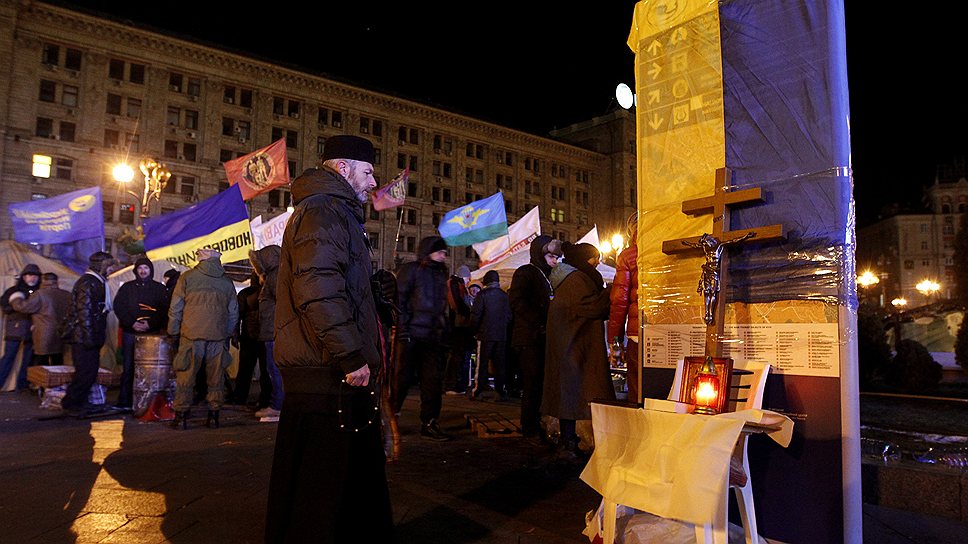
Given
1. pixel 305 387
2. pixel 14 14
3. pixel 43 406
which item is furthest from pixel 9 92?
pixel 305 387

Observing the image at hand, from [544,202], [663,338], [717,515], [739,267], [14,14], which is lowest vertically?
[717,515]

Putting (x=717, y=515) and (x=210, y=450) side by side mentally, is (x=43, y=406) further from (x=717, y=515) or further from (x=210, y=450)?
(x=717, y=515)

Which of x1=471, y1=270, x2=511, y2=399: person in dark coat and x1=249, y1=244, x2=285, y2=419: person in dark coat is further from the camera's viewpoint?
x1=471, y1=270, x2=511, y2=399: person in dark coat

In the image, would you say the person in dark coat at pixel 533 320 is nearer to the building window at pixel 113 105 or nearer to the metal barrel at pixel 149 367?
the metal barrel at pixel 149 367

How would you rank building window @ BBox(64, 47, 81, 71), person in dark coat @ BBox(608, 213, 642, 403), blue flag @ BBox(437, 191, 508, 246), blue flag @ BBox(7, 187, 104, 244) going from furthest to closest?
building window @ BBox(64, 47, 81, 71)
blue flag @ BBox(437, 191, 508, 246)
blue flag @ BBox(7, 187, 104, 244)
person in dark coat @ BBox(608, 213, 642, 403)

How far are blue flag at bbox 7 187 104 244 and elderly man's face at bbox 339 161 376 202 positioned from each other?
12.5 m

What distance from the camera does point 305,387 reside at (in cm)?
294

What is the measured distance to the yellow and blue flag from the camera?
1089cm

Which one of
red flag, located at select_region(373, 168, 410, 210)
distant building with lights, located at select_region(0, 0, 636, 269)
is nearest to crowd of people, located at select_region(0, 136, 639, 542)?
red flag, located at select_region(373, 168, 410, 210)

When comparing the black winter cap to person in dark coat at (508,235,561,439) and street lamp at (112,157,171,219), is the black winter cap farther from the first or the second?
street lamp at (112,157,171,219)

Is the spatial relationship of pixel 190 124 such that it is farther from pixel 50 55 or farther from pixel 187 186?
pixel 50 55

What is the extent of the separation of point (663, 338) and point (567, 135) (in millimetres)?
79990

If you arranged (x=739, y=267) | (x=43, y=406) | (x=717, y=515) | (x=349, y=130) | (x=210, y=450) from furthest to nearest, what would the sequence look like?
(x=349, y=130)
(x=43, y=406)
(x=210, y=450)
(x=739, y=267)
(x=717, y=515)

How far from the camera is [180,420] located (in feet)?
23.8
